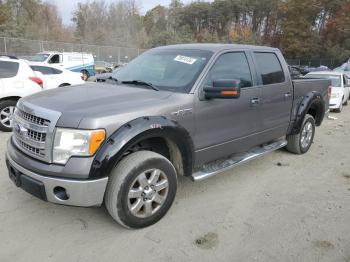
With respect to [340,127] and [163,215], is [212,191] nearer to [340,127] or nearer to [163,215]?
[163,215]

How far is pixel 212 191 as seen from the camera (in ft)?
14.5

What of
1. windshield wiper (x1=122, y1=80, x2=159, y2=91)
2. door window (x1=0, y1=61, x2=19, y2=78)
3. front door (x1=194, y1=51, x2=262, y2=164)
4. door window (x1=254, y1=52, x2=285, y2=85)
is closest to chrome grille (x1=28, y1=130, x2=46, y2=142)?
windshield wiper (x1=122, y1=80, x2=159, y2=91)

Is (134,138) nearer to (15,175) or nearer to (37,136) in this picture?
(37,136)

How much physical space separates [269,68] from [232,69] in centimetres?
92

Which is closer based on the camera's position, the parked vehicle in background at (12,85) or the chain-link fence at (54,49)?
the parked vehicle in background at (12,85)

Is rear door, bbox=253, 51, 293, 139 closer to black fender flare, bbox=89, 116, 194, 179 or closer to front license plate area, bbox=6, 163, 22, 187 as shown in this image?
black fender flare, bbox=89, 116, 194, 179

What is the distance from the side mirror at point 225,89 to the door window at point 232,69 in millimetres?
245

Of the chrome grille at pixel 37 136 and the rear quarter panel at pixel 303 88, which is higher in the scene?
the rear quarter panel at pixel 303 88

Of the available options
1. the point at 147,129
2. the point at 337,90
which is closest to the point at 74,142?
the point at 147,129

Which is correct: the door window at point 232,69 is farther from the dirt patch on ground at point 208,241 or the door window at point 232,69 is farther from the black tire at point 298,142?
the black tire at point 298,142

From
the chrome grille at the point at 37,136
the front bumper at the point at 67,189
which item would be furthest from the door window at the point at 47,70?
the front bumper at the point at 67,189

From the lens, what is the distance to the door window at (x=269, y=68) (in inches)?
188

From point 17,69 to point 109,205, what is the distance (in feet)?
18.4

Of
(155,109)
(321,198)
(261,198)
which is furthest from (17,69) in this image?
(321,198)
